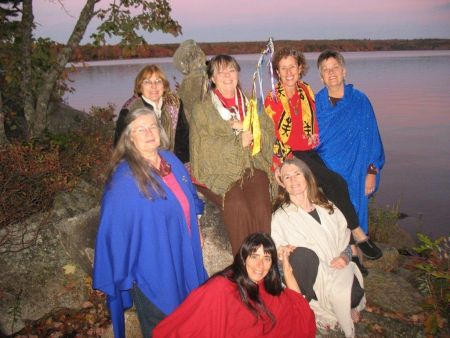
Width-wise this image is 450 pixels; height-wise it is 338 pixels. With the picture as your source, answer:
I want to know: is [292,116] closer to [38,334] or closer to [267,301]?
[267,301]

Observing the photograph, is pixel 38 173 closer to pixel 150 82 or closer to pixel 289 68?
pixel 150 82

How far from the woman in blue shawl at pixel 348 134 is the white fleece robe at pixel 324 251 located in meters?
0.76

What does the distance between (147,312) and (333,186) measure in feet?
6.47

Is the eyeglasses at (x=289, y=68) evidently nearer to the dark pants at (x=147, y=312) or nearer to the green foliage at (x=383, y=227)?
the dark pants at (x=147, y=312)

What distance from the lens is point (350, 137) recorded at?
12.4 feet

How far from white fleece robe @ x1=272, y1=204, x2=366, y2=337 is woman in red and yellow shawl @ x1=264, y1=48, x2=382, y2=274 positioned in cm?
38

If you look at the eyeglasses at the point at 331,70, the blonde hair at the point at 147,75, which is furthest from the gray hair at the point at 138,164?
the eyeglasses at the point at 331,70

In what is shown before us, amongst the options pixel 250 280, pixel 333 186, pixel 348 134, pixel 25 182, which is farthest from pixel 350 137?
pixel 25 182

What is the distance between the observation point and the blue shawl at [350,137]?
147 inches

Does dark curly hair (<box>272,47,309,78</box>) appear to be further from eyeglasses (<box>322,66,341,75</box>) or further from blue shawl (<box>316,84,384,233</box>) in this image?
blue shawl (<box>316,84,384,233</box>)

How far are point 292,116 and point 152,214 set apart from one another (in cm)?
168

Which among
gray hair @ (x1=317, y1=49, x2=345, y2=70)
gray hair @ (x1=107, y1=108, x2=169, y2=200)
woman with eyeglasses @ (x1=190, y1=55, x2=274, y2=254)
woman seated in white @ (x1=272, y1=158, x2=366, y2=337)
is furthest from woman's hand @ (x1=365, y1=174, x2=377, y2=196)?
gray hair @ (x1=107, y1=108, x2=169, y2=200)

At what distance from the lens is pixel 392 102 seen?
2655 cm

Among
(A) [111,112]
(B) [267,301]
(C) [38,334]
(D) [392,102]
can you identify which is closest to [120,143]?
(B) [267,301]
